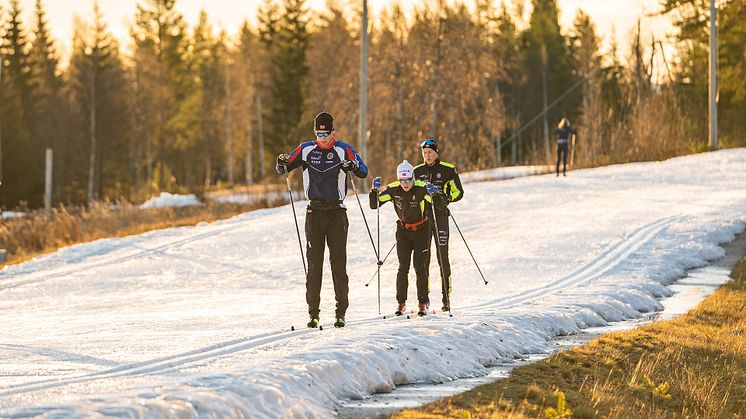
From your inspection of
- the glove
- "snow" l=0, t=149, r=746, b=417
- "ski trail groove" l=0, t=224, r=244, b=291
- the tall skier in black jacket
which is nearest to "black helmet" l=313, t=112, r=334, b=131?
the glove

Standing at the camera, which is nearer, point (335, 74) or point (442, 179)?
point (442, 179)

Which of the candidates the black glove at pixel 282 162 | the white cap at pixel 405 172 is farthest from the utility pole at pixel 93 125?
the black glove at pixel 282 162

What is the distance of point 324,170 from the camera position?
1197 centimetres

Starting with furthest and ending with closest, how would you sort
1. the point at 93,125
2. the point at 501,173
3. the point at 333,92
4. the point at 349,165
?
the point at 93,125 → the point at 333,92 → the point at 501,173 → the point at 349,165

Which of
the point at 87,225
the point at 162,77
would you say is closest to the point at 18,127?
the point at 162,77

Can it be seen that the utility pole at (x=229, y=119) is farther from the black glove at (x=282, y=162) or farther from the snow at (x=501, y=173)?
the black glove at (x=282, y=162)

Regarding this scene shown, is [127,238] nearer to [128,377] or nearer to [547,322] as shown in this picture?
[547,322]

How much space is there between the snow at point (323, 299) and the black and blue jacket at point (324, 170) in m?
1.51

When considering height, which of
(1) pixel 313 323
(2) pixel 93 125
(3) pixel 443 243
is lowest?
(1) pixel 313 323

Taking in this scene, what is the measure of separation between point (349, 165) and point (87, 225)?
21570 millimetres

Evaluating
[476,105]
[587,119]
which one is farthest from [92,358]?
[587,119]

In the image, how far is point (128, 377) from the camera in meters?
8.73

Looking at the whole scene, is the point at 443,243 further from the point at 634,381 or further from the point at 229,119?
the point at 229,119

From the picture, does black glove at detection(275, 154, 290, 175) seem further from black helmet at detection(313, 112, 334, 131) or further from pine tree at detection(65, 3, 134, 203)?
pine tree at detection(65, 3, 134, 203)
